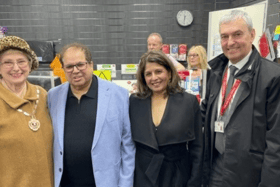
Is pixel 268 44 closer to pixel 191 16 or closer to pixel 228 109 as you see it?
pixel 228 109

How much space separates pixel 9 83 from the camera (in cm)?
155

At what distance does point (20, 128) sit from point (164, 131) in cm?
105

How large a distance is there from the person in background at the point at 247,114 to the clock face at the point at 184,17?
4.35 metres

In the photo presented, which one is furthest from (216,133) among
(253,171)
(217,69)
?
(217,69)

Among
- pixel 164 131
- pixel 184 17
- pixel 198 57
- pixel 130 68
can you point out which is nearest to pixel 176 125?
pixel 164 131

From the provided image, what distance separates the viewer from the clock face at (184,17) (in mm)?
5508

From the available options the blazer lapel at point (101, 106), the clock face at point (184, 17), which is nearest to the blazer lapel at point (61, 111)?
the blazer lapel at point (101, 106)

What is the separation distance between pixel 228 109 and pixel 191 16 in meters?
4.64

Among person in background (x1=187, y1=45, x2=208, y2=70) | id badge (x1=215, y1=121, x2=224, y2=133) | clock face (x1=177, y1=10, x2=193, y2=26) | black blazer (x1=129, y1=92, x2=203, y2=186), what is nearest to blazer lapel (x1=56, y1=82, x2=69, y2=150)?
black blazer (x1=129, y1=92, x2=203, y2=186)

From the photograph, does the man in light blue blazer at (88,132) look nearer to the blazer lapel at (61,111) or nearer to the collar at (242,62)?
the blazer lapel at (61,111)

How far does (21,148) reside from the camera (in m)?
1.45

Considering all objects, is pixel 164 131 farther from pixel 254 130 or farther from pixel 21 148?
pixel 21 148

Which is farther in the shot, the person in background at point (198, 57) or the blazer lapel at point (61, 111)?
the person in background at point (198, 57)

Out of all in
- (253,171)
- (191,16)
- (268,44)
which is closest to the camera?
(253,171)
